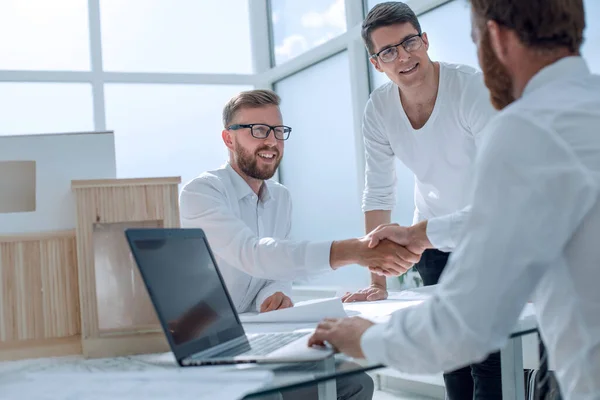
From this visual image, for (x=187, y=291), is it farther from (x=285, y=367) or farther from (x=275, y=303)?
(x=275, y=303)

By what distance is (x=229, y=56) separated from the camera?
534cm

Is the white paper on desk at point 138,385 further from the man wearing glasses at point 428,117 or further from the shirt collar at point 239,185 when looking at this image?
the shirt collar at point 239,185

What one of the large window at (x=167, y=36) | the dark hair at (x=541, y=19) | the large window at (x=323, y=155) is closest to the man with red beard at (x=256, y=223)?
the dark hair at (x=541, y=19)

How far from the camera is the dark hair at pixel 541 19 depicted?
970 mm

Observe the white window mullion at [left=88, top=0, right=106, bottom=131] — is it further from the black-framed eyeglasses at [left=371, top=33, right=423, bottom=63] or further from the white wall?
the white wall

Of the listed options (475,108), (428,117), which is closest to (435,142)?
(428,117)

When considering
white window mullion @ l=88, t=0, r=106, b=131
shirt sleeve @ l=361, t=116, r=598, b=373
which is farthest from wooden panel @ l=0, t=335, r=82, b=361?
white window mullion @ l=88, t=0, r=106, b=131

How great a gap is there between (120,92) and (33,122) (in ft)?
2.08

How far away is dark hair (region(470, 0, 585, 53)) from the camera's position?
3.18ft

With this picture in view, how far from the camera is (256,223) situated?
242 cm

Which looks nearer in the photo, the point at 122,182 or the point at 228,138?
the point at 122,182

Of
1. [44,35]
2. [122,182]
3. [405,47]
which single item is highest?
[44,35]

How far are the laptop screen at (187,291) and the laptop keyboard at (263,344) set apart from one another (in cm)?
4

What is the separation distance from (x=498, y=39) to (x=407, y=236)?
116cm
